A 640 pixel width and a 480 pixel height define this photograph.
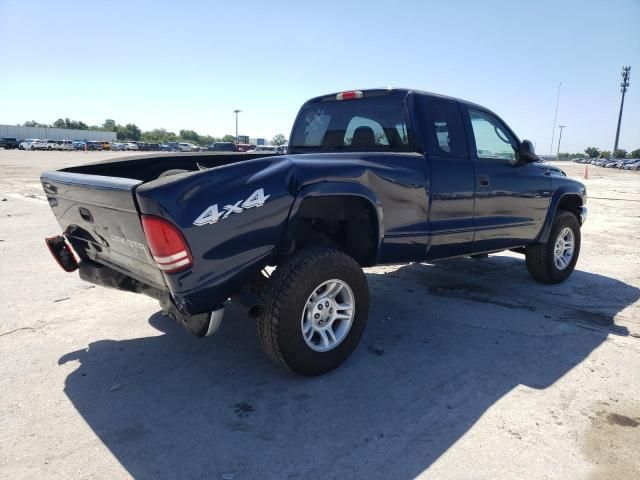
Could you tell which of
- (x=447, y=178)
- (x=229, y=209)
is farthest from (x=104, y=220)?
(x=447, y=178)

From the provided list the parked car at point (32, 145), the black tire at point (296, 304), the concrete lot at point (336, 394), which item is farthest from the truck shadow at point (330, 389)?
the parked car at point (32, 145)

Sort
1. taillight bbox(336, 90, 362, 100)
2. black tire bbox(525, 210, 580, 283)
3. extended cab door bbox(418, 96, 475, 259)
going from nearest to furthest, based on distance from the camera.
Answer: extended cab door bbox(418, 96, 475, 259) → taillight bbox(336, 90, 362, 100) → black tire bbox(525, 210, 580, 283)

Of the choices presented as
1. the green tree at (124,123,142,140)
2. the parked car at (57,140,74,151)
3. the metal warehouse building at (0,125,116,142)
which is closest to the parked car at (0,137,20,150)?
the parked car at (57,140,74,151)

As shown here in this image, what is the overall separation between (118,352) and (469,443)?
2.46m

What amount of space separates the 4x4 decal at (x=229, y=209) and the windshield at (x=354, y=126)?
64.3 inches

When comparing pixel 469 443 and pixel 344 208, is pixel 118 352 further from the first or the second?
pixel 469 443

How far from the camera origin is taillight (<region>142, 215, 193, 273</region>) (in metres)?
2.39

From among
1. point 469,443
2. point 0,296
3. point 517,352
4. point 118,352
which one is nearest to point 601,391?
point 517,352

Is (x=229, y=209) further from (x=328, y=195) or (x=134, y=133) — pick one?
(x=134, y=133)

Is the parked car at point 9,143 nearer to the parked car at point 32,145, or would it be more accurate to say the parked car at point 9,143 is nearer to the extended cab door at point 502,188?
the parked car at point 32,145

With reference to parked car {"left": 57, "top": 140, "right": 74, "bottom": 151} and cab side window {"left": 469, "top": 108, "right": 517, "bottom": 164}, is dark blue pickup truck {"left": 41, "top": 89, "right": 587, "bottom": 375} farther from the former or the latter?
parked car {"left": 57, "top": 140, "right": 74, "bottom": 151}

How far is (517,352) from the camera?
11.5 feet

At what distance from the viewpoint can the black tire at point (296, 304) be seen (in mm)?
2793

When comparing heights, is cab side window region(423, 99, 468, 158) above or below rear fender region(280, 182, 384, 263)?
above
